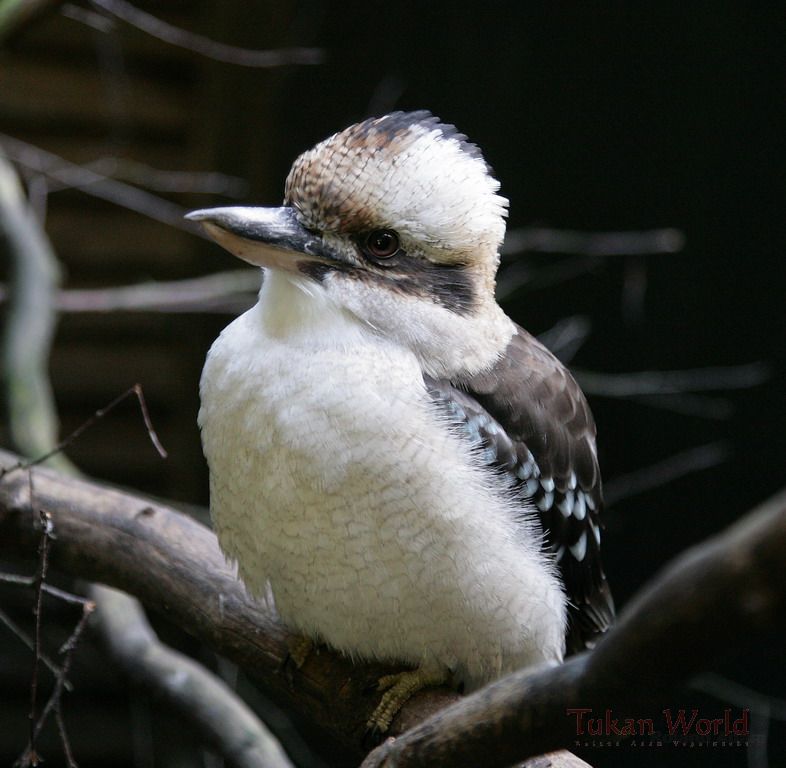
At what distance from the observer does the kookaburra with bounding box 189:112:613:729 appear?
1314 mm

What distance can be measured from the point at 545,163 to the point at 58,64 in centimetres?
186

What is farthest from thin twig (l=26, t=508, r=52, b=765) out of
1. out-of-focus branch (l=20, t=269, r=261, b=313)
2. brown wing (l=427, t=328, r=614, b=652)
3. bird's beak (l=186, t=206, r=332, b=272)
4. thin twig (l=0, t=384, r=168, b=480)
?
out-of-focus branch (l=20, t=269, r=261, b=313)

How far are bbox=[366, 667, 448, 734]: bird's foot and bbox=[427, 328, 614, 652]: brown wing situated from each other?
0.92ft

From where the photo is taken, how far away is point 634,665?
668 millimetres

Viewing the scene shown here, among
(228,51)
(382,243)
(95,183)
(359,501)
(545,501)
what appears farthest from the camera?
(95,183)

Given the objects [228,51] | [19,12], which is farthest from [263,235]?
[228,51]

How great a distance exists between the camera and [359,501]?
1.30 meters

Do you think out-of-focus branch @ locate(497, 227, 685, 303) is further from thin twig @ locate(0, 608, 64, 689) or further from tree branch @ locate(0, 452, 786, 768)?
thin twig @ locate(0, 608, 64, 689)

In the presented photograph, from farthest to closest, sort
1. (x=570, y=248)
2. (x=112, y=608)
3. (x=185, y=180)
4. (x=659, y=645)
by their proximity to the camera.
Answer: (x=185, y=180), (x=570, y=248), (x=112, y=608), (x=659, y=645)

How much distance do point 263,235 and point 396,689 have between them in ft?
2.14

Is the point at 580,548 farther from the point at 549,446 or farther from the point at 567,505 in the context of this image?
the point at 549,446

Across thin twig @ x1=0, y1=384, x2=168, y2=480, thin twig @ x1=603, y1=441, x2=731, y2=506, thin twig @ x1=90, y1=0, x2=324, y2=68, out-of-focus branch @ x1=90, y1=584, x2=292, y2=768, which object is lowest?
out-of-focus branch @ x1=90, y1=584, x2=292, y2=768

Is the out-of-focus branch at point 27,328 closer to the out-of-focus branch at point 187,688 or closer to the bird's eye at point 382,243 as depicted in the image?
the out-of-focus branch at point 187,688

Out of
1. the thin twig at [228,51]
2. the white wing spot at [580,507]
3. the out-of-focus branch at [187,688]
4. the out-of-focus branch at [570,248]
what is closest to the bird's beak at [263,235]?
the white wing spot at [580,507]
